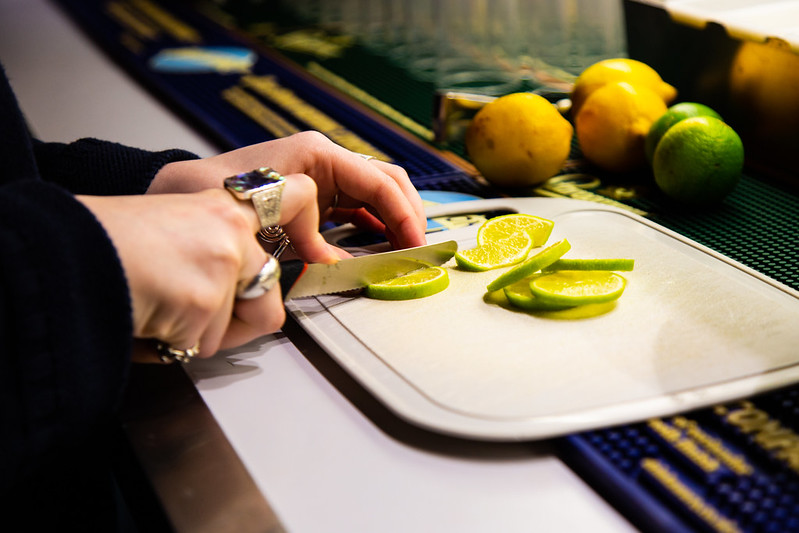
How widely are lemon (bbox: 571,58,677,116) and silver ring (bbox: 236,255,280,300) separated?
849mm

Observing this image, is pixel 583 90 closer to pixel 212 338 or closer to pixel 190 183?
pixel 190 183

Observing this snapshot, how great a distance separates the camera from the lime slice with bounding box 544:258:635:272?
92 cm

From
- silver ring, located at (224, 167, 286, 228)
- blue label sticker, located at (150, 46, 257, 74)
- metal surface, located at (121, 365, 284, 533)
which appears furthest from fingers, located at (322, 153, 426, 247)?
blue label sticker, located at (150, 46, 257, 74)

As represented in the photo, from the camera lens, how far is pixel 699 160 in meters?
1.13

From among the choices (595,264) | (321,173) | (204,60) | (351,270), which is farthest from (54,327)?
(204,60)

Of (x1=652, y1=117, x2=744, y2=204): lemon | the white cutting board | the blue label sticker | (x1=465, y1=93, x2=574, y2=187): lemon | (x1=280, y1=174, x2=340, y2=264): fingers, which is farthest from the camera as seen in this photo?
the blue label sticker

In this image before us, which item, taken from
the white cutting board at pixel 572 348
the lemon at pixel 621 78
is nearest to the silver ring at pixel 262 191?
the white cutting board at pixel 572 348

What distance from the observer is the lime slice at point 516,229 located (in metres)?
1.03

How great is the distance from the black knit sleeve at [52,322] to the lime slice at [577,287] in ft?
1.48

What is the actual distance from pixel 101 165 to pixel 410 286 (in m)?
0.52

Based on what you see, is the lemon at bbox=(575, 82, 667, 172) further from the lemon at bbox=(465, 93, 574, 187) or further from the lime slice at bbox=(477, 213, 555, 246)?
the lime slice at bbox=(477, 213, 555, 246)

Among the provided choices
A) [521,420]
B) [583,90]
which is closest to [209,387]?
[521,420]

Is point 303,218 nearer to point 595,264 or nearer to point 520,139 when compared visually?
point 595,264

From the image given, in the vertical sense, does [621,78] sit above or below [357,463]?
above
